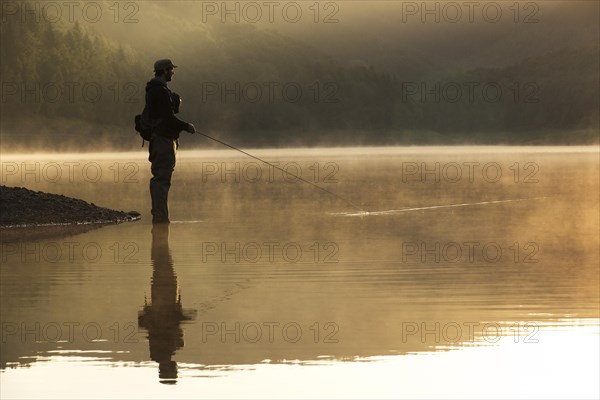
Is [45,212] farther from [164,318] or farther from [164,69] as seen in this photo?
[164,318]

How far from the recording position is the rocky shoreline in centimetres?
2166

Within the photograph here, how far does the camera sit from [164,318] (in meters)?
10.4

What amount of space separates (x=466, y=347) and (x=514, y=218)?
1386 centimetres

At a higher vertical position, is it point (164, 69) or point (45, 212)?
point (164, 69)

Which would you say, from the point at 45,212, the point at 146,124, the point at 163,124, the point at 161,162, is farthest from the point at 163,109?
the point at 45,212

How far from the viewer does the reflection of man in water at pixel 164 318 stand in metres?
8.43

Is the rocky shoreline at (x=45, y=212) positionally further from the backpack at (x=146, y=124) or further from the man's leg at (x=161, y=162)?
the backpack at (x=146, y=124)

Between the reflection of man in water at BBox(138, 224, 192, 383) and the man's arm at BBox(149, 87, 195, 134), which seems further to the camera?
the man's arm at BBox(149, 87, 195, 134)

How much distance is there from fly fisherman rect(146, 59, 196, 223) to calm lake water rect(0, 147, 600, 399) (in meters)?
0.84

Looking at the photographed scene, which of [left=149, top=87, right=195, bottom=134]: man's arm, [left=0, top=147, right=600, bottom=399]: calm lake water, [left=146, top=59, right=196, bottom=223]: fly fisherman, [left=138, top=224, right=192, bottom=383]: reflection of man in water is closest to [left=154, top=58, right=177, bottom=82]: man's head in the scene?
[left=146, top=59, right=196, bottom=223]: fly fisherman

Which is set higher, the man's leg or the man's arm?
the man's arm

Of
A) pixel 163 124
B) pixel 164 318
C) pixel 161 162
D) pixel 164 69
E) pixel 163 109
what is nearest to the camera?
pixel 164 318

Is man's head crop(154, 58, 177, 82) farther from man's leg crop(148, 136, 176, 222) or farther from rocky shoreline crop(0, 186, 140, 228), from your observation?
rocky shoreline crop(0, 186, 140, 228)

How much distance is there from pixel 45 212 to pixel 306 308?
1219cm
